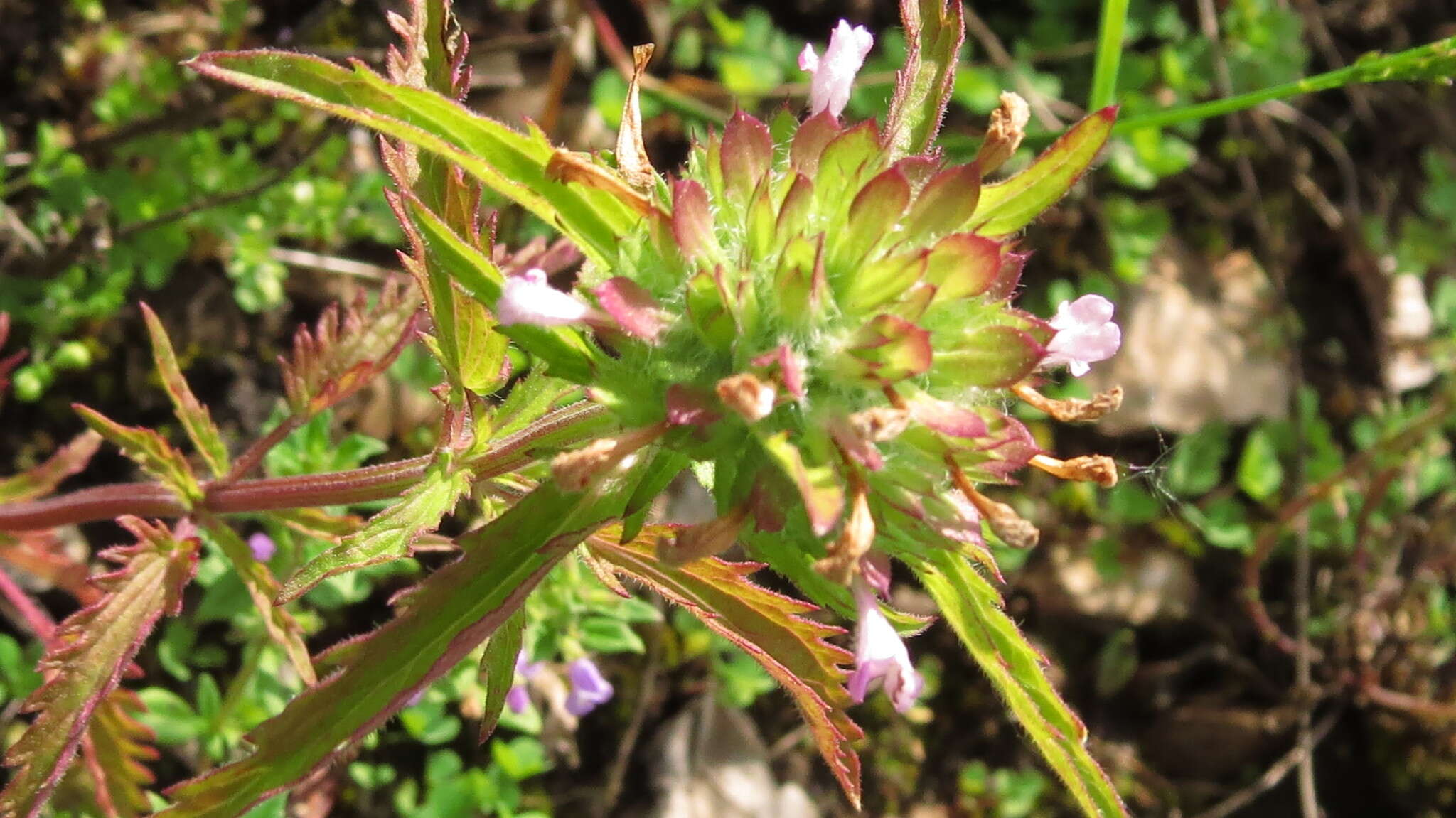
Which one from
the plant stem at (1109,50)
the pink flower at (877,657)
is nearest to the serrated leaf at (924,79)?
the pink flower at (877,657)

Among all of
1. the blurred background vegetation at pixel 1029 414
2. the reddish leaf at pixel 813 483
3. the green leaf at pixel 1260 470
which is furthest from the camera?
the green leaf at pixel 1260 470

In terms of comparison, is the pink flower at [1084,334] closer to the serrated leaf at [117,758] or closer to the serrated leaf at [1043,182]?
the serrated leaf at [1043,182]

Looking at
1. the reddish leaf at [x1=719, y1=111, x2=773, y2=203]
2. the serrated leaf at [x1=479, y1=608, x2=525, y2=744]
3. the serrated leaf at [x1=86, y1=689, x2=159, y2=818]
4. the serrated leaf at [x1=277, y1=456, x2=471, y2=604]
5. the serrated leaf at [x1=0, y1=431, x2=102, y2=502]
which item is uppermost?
the reddish leaf at [x1=719, y1=111, x2=773, y2=203]

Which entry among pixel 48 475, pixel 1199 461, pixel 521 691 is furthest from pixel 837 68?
pixel 1199 461

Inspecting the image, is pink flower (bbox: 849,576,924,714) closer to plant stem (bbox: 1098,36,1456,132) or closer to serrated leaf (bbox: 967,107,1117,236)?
serrated leaf (bbox: 967,107,1117,236)

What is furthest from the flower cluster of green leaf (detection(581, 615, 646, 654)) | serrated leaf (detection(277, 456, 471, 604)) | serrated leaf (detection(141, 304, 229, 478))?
green leaf (detection(581, 615, 646, 654))

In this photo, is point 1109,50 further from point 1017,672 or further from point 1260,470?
point 1260,470
